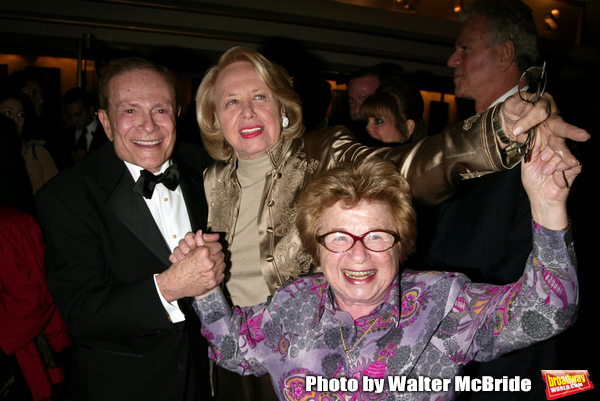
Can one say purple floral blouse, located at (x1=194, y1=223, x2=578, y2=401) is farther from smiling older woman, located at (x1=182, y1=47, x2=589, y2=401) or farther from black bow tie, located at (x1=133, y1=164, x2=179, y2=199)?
black bow tie, located at (x1=133, y1=164, x2=179, y2=199)

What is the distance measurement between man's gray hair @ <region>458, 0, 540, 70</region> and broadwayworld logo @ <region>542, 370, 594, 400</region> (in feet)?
4.90

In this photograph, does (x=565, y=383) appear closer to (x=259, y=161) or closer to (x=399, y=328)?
(x=399, y=328)

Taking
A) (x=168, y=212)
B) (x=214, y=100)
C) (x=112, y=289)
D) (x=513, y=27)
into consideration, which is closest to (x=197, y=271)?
(x=112, y=289)

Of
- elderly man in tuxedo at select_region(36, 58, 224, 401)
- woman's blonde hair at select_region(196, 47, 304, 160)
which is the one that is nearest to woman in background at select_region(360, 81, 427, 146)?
woman's blonde hair at select_region(196, 47, 304, 160)

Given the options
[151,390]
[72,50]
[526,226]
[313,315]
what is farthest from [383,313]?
[72,50]

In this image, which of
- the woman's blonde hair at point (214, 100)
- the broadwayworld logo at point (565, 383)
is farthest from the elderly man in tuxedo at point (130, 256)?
the broadwayworld logo at point (565, 383)

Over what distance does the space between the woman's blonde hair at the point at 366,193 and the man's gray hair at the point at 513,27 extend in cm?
130

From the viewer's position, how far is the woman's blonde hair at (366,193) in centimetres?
150

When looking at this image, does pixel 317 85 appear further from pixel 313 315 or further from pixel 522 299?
pixel 522 299

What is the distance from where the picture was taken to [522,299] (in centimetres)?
121

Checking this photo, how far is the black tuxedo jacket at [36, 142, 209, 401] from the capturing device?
166cm

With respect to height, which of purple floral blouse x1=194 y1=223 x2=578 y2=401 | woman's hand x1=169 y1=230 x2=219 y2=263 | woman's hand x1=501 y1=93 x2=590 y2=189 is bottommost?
purple floral blouse x1=194 y1=223 x2=578 y2=401

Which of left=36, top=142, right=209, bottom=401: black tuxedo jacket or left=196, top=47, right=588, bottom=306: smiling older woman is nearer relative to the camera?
left=36, top=142, right=209, bottom=401: black tuxedo jacket

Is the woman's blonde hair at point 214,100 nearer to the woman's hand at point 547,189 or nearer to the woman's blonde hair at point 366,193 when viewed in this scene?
the woman's blonde hair at point 366,193
